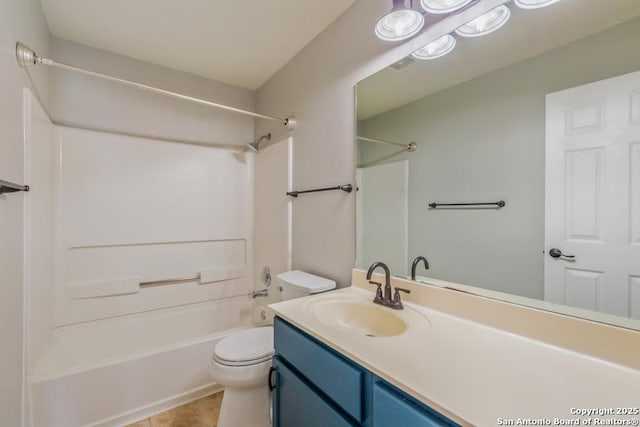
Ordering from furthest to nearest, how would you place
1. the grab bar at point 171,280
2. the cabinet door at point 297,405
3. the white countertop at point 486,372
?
the grab bar at point 171,280
the cabinet door at point 297,405
the white countertop at point 486,372

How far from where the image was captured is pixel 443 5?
108cm

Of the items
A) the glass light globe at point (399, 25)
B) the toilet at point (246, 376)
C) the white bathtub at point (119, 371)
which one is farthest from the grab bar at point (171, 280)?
the glass light globe at point (399, 25)

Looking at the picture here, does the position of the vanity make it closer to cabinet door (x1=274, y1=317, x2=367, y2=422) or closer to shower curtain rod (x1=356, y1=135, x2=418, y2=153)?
cabinet door (x1=274, y1=317, x2=367, y2=422)

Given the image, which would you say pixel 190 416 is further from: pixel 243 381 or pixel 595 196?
pixel 595 196

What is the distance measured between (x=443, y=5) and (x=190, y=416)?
2543mm

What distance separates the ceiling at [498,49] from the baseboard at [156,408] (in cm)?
208

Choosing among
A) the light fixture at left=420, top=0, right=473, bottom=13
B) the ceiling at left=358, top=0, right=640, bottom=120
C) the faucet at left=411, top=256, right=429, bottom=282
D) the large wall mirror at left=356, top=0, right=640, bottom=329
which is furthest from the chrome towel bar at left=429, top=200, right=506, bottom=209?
the light fixture at left=420, top=0, right=473, bottom=13

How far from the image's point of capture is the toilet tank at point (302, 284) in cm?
154

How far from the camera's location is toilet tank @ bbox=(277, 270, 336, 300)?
1537 millimetres

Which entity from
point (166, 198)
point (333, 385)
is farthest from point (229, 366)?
point (166, 198)

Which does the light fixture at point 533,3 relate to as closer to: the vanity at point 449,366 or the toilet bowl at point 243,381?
the vanity at point 449,366

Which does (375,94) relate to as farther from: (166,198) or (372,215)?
(166,198)

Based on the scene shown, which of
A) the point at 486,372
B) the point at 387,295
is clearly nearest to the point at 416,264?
the point at 387,295

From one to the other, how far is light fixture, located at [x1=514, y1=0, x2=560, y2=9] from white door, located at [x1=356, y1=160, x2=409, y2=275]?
683 mm
